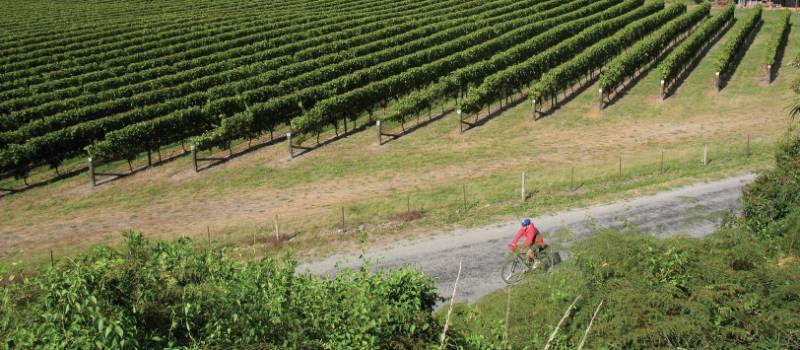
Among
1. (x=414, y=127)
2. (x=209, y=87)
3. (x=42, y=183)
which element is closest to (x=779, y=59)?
(x=414, y=127)

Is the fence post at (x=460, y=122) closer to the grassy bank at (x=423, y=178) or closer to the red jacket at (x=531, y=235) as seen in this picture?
the grassy bank at (x=423, y=178)

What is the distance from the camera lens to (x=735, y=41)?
4697cm

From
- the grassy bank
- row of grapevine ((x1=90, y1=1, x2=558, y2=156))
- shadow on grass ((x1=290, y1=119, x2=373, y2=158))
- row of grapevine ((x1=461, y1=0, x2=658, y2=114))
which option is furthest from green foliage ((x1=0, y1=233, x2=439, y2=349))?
row of grapevine ((x1=461, y1=0, x2=658, y2=114))

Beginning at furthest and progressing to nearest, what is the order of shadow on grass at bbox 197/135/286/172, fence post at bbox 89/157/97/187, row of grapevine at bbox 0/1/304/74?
1. row of grapevine at bbox 0/1/304/74
2. shadow on grass at bbox 197/135/286/172
3. fence post at bbox 89/157/97/187

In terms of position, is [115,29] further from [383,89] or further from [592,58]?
[592,58]

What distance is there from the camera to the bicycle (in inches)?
691

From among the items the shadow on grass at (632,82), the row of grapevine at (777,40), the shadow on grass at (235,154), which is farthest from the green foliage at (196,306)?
the row of grapevine at (777,40)

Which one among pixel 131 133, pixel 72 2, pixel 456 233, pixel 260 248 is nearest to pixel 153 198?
pixel 131 133

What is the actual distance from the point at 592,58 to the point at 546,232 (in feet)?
88.6

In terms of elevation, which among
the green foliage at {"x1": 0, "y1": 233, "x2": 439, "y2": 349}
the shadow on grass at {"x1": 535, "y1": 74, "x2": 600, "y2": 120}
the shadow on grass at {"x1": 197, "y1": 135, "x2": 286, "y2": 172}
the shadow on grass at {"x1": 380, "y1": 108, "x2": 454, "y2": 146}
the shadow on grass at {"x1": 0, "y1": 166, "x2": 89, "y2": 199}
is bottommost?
the shadow on grass at {"x1": 0, "y1": 166, "x2": 89, "y2": 199}

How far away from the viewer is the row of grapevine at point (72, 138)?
3244cm

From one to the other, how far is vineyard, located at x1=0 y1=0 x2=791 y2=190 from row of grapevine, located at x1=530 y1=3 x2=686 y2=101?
0.16 m

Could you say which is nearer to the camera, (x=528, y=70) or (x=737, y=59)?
(x=528, y=70)

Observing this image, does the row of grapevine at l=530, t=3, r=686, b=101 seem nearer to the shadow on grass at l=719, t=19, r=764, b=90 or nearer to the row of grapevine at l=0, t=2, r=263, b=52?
the shadow on grass at l=719, t=19, r=764, b=90
